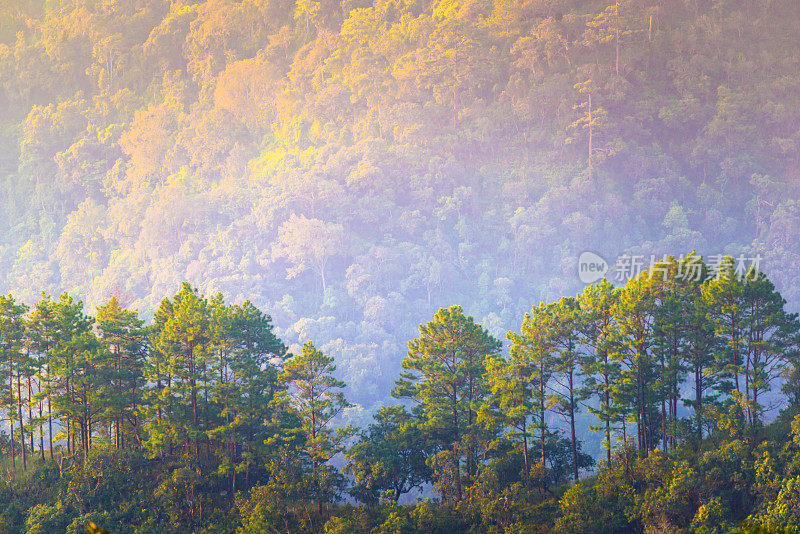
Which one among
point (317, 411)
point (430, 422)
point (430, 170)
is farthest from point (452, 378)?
point (430, 170)

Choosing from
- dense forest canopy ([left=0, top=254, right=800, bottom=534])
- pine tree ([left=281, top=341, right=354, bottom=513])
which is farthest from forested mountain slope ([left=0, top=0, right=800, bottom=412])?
pine tree ([left=281, top=341, right=354, bottom=513])

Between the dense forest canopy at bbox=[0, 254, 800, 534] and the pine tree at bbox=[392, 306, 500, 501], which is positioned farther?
the pine tree at bbox=[392, 306, 500, 501]

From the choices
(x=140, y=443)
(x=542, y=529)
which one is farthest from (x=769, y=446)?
(x=140, y=443)

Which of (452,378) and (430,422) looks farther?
(452,378)

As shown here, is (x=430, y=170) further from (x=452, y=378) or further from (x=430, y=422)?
(x=430, y=422)

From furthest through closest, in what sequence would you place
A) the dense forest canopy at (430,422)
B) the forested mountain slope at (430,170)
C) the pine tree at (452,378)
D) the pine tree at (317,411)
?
the forested mountain slope at (430,170) → the pine tree at (452,378) → the pine tree at (317,411) → the dense forest canopy at (430,422)

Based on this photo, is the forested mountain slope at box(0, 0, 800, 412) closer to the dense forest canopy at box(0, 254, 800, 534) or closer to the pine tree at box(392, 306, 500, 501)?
the dense forest canopy at box(0, 254, 800, 534)

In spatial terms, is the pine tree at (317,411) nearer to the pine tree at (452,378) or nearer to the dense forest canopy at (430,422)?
the dense forest canopy at (430,422)

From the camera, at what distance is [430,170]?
161m

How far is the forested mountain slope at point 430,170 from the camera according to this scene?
143250 millimetres

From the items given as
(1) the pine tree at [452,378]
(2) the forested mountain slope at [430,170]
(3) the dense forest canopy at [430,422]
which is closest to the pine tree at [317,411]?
(3) the dense forest canopy at [430,422]

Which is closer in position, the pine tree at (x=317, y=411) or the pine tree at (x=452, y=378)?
the pine tree at (x=317, y=411)

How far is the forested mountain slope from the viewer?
14325 cm

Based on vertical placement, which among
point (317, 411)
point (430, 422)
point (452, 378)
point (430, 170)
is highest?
point (430, 170)
